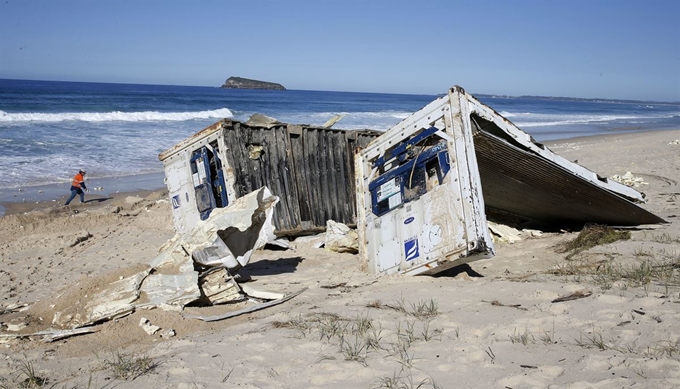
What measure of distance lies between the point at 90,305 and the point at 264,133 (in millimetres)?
3970

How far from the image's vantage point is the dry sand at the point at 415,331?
3.53 m

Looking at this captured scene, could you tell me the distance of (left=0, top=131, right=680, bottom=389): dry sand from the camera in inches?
139

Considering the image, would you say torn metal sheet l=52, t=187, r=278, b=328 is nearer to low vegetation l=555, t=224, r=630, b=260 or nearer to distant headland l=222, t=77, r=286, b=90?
low vegetation l=555, t=224, r=630, b=260

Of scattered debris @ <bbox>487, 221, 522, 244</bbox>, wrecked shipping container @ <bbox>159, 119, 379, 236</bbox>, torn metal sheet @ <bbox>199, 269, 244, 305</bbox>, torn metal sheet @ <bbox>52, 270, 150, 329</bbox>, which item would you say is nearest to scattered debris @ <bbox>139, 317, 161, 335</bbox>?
torn metal sheet @ <bbox>52, 270, 150, 329</bbox>

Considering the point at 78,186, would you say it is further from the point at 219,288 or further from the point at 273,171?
the point at 219,288

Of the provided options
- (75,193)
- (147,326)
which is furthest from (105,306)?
(75,193)

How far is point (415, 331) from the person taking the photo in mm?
4309

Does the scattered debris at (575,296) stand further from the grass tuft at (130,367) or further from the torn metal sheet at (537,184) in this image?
the grass tuft at (130,367)

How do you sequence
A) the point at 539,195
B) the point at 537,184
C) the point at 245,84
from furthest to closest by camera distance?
1. the point at 245,84
2. the point at 539,195
3. the point at 537,184

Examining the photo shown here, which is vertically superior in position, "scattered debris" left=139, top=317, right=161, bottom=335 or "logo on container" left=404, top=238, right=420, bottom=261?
"logo on container" left=404, top=238, right=420, bottom=261

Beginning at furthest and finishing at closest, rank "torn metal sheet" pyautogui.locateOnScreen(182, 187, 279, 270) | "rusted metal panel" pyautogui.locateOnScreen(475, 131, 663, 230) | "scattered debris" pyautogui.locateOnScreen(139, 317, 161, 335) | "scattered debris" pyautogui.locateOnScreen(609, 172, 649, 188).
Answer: "scattered debris" pyautogui.locateOnScreen(609, 172, 649, 188), "rusted metal panel" pyautogui.locateOnScreen(475, 131, 663, 230), "torn metal sheet" pyautogui.locateOnScreen(182, 187, 279, 270), "scattered debris" pyautogui.locateOnScreen(139, 317, 161, 335)

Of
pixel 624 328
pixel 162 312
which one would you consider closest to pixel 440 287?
pixel 624 328

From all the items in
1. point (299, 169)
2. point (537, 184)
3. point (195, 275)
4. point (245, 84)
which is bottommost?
point (195, 275)

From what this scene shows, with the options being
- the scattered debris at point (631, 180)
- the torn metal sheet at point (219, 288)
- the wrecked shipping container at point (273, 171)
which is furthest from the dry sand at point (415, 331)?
the scattered debris at point (631, 180)
